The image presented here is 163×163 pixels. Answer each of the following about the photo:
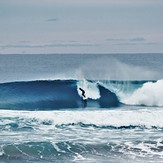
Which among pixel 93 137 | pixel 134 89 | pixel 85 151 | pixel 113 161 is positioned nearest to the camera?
pixel 113 161

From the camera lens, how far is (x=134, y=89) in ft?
92.0

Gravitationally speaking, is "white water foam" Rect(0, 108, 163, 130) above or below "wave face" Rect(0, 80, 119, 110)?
below

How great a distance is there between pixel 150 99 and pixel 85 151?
10368 millimetres

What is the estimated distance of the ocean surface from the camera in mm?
14656

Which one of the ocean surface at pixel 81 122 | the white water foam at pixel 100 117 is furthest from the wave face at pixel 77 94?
the white water foam at pixel 100 117

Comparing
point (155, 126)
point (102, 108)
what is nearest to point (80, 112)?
point (102, 108)

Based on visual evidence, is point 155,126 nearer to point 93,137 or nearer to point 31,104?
point 93,137

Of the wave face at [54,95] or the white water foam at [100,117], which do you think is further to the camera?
the wave face at [54,95]

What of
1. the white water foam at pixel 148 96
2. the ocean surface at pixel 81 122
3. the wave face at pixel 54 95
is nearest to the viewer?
the ocean surface at pixel 81 122

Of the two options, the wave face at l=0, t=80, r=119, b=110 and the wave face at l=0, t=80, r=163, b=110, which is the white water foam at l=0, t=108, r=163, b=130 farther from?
the wave face at l=0, t=80, r=119, b=110

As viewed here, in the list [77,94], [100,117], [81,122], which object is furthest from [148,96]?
[81,122]

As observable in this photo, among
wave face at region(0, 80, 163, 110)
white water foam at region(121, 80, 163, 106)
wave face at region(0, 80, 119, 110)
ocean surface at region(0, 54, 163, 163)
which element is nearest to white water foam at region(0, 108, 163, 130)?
ocean surface at region(0, 54, 163, 163)

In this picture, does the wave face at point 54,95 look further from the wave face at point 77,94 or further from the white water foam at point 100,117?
the white water foam at point 100,117

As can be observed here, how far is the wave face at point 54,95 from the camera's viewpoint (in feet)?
78.9
